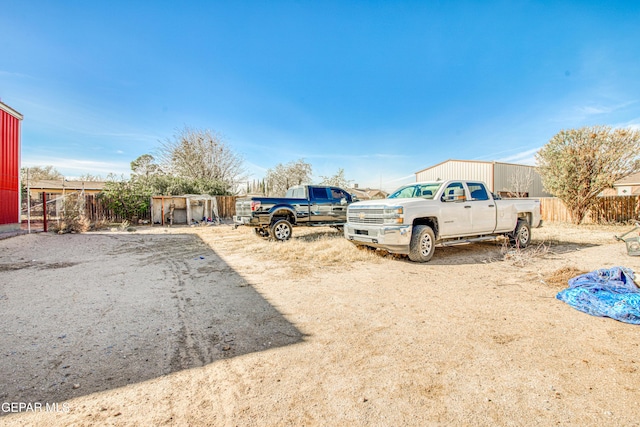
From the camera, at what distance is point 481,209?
793 centimetres

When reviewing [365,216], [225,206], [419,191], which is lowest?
[365,216]

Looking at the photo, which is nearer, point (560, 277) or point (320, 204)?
point (560, 277)

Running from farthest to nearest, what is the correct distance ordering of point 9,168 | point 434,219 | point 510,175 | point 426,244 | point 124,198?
point 510,175 → point 124,198 → point 9,168 → point 434,219 → point 426,244

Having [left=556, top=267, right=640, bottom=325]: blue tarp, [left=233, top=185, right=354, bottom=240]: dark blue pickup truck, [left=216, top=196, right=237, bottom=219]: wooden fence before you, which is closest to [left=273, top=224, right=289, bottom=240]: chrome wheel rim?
[left=233, top=185, right=354, bottom=240]: dark blue pickup truck

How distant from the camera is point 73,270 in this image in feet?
21.3

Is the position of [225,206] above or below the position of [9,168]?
below

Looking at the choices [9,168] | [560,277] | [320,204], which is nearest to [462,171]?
[320,204]

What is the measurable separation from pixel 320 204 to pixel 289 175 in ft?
80.4

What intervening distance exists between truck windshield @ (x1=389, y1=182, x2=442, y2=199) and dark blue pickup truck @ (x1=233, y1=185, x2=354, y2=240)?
2973 millimetres

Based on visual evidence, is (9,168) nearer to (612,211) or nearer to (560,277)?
(560,277)

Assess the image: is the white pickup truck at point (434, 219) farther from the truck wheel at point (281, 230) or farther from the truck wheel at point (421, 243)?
the truck wheel at point (281, 230)

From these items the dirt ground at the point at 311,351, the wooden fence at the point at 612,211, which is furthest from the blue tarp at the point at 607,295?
the wooden fence at the point at 612,211

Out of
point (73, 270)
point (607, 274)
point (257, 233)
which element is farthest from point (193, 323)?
point (257, 233)

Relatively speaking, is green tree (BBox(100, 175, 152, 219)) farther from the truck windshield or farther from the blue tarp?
the blue tarp
